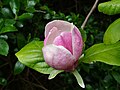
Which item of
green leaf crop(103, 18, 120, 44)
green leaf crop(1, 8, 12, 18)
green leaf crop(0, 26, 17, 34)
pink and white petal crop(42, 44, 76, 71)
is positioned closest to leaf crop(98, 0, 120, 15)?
green leaf crop(103, 18, 120, 44)

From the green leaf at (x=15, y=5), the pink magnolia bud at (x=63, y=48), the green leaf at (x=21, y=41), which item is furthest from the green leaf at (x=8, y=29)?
the pink magnolia bud at (x=63, y=48)

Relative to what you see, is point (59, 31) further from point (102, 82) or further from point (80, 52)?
point (102, 82)

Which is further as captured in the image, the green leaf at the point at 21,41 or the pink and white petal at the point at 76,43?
the green leaf at the point at 21,41

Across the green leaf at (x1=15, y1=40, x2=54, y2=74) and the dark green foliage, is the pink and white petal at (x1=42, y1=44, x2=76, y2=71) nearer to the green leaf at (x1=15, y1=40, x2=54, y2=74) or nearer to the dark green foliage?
the green leaf at (x1=15, y1=40, x2=54, y2=74)

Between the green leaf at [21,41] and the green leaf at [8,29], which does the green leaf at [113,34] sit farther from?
the green leaf at [21,41]

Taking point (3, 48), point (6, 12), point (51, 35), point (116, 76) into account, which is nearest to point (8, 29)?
point (3, 48)

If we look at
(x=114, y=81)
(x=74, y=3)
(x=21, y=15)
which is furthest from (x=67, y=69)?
(x=74, y=3)

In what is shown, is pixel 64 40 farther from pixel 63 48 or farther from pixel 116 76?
pixel 116 76
